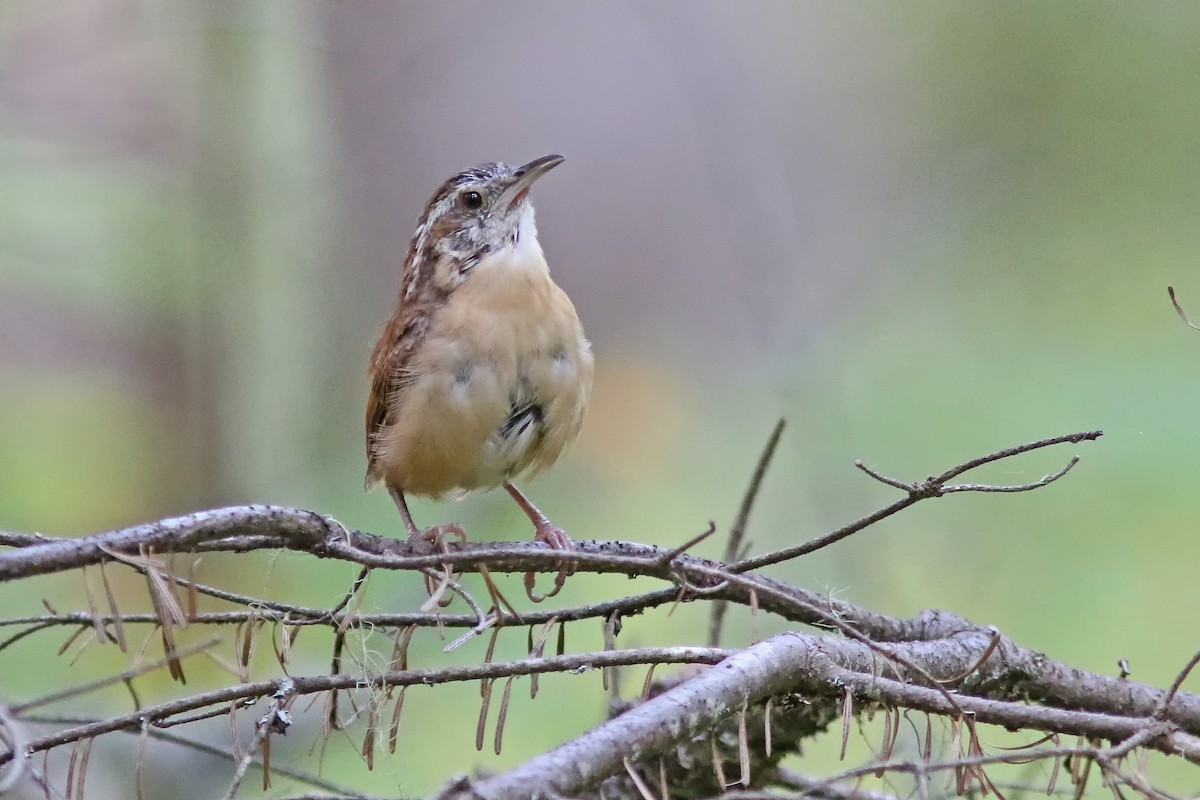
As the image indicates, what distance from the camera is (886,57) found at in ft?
25.9

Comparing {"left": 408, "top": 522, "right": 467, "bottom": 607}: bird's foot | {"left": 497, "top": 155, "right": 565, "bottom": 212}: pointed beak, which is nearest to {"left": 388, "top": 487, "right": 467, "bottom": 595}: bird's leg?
{"left": 408, "top": 522, "right": 467, "bottom": 607}: bird's foot

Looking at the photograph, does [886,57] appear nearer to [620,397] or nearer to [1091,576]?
[620,397]

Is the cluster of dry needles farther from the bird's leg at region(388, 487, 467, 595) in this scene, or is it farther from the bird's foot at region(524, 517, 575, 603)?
the bird's leg at region(388, 487, 467, 595)

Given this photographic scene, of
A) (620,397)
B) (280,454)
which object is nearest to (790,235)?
(620,397)

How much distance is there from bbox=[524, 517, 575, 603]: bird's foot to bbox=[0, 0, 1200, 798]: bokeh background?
164 cm

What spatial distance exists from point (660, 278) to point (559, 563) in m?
6.46

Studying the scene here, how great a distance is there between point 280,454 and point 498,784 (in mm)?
5708

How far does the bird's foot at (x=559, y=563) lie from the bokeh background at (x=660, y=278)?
1.64m

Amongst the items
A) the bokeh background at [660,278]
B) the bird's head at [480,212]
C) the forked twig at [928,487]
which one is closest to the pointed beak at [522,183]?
the bird's head at [480,212]

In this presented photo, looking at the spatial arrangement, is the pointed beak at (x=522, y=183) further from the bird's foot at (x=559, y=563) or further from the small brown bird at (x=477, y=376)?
the bird's foot at (x=559, y=563)

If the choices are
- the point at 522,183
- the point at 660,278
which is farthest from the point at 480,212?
the point at 660,278

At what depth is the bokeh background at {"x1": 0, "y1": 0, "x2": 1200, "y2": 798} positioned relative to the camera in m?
5.83

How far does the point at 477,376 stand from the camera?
11.0ft

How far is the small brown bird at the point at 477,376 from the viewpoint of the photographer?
Answer: 3367 mm
